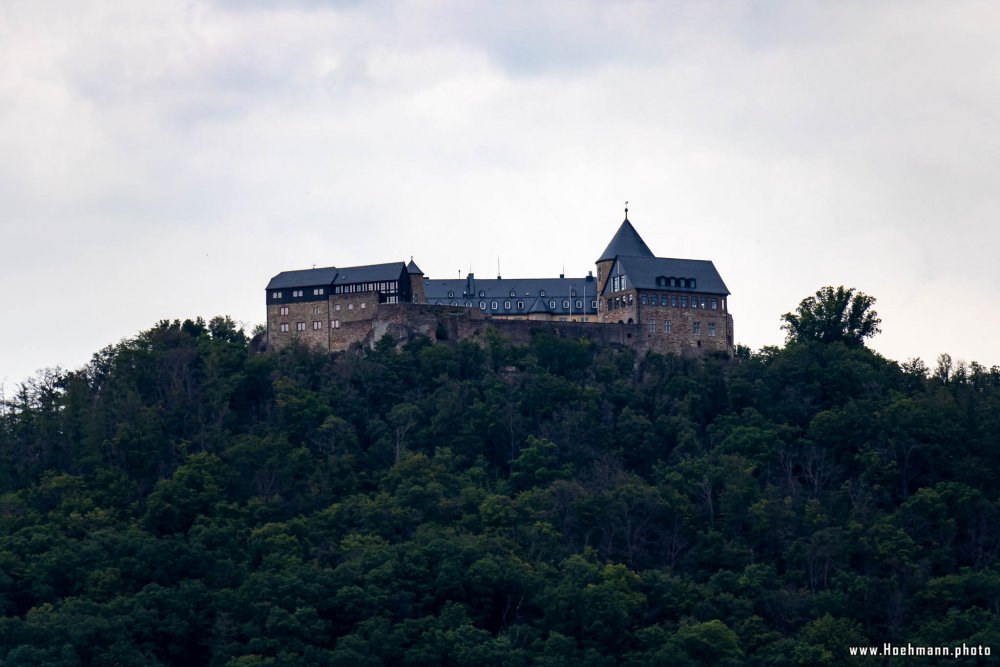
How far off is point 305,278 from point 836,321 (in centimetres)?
2614

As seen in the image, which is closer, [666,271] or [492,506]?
[492,506]

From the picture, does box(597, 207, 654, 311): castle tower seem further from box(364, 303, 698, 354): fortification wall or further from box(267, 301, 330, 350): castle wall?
box(267, 301, 330, 350): castle wall

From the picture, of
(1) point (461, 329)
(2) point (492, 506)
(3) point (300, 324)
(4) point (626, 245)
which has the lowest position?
(2) point (492, 506)

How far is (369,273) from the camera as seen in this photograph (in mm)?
94562

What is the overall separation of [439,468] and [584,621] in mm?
12987

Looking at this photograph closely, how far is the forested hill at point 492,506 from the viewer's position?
70.4m

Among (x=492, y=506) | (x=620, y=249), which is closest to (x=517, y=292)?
(x=620, y=249)

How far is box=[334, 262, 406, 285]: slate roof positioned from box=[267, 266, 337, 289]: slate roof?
447 millimetres

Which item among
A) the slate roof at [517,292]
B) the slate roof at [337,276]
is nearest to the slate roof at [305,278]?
the slate roof at [337,276]

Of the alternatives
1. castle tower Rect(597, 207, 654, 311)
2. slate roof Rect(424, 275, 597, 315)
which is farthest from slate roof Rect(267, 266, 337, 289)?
castle tower Rect(597, 207, 654, 311)

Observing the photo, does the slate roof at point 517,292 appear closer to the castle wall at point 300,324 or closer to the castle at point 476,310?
the castle at point 476,310

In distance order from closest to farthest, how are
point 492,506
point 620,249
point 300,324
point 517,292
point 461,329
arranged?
point 492,506
point 461,329
point 300,324
point 620,249
point 517,292

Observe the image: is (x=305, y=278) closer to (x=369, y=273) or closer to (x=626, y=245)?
(x=369, y=273)

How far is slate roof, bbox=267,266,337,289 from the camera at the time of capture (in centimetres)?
9431
